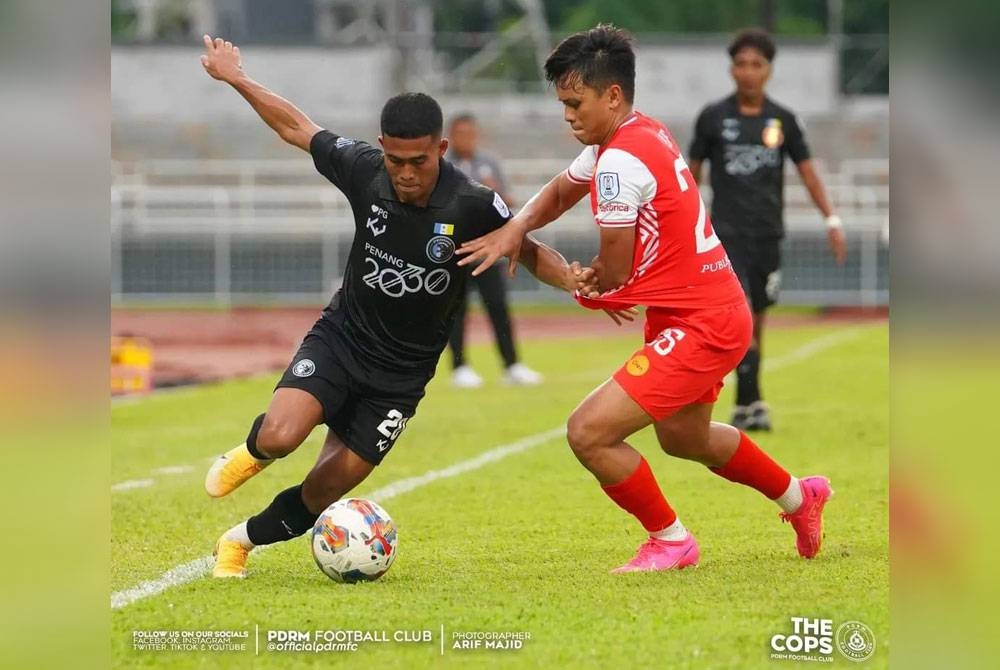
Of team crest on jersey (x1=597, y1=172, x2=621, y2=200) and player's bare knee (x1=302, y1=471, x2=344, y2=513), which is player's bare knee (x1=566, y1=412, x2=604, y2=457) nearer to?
team crest on jersey (x1=597, y1=172, x2=621, y2=200)

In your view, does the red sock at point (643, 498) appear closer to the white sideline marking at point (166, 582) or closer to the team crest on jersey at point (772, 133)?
the white sideline marking at point (166, 582)

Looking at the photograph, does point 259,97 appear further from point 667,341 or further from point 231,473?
→ point 667,341

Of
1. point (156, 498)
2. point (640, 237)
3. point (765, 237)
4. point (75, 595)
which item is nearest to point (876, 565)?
point (640, 237)

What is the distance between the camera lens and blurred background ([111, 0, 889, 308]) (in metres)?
25.3

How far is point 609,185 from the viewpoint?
19.2 feet

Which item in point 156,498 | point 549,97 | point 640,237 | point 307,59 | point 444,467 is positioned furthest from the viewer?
point 549,97

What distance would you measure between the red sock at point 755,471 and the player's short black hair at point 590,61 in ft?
5.44

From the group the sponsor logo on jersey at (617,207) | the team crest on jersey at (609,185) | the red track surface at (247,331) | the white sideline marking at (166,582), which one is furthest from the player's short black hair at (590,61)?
the red track surface at (247,331)

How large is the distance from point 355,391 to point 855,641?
2.36 m

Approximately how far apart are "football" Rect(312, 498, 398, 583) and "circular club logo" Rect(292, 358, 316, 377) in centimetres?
56

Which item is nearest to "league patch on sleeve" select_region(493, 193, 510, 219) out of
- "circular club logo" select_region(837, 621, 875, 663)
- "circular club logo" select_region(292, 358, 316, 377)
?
"circular club logo" select_region(292, 358, 316, 377)

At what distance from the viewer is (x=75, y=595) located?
14.5 feet

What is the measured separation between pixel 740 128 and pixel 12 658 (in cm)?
762

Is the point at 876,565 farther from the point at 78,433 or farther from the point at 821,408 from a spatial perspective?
the point at 821,408
